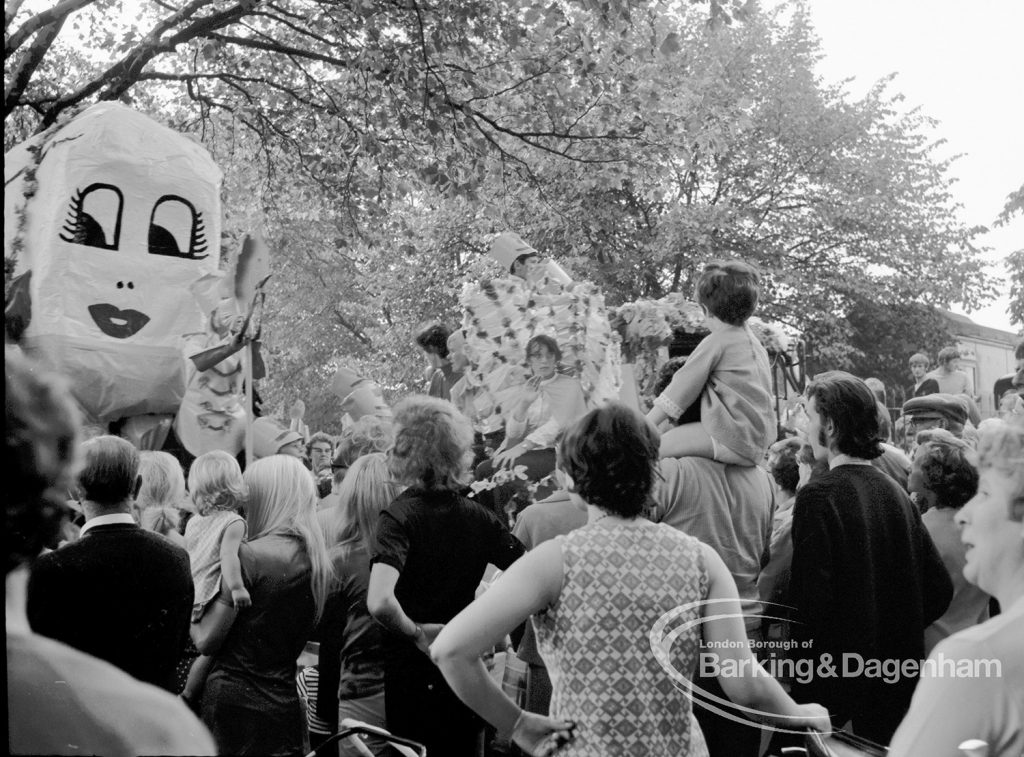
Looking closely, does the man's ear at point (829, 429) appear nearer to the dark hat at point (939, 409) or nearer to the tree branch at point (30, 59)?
the dark hat at point (939, 409)

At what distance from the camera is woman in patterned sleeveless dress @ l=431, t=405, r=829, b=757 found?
76.9 inches

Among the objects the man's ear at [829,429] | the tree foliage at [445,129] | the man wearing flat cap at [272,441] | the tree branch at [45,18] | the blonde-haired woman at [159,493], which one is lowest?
the man wearing flat cap at [272,441]

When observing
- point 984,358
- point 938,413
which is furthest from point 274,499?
point 984,358

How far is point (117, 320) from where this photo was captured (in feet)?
8.20

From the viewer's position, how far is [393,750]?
106 inches

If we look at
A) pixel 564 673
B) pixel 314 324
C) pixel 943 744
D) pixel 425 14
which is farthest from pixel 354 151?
pixel 314 324

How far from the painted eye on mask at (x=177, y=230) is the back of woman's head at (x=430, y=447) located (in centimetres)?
72

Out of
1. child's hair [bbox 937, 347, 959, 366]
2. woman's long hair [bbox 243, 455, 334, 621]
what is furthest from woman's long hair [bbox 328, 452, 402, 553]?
child's hair [bbox 937, 347, 959, 366]

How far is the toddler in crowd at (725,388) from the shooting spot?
3.20 meters

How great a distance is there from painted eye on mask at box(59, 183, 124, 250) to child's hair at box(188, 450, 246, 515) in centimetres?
99

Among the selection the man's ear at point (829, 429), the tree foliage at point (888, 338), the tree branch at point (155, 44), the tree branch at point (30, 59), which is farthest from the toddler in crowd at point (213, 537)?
the tree foliage at point (888, 338)

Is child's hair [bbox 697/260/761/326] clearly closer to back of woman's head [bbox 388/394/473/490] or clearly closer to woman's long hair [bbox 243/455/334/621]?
back of woman's head [bbox 388/394/473/490]

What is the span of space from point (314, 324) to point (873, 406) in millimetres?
19302

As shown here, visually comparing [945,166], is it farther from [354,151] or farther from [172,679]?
[354,151]
